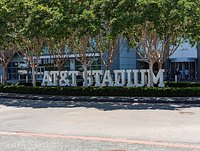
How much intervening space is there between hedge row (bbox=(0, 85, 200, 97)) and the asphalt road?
4.32m

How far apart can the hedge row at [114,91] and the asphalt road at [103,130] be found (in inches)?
170

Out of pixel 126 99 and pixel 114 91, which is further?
pixel 114 91

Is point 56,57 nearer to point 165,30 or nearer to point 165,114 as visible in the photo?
point 165,30

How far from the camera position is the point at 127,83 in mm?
24531

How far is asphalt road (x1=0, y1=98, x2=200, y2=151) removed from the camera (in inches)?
325

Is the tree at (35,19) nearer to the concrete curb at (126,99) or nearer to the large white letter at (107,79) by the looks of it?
the concrete curb at (126,99)

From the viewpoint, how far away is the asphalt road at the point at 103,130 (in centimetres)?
826

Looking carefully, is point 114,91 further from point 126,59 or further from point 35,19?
point 126,59

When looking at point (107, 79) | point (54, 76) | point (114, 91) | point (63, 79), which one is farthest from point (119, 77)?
point (54, 76)

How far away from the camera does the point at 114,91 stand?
69.8 feet

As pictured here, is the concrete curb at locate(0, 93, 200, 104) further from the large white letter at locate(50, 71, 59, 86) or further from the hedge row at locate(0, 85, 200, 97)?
the large white letter at locate(50, 71, 59, 86)

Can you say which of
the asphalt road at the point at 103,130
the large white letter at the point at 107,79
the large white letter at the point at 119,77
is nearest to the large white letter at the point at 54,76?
the large white letter at the point at 107,79

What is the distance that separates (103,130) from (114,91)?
10886 mm

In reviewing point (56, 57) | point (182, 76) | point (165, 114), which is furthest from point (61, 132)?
point (182, 76)
